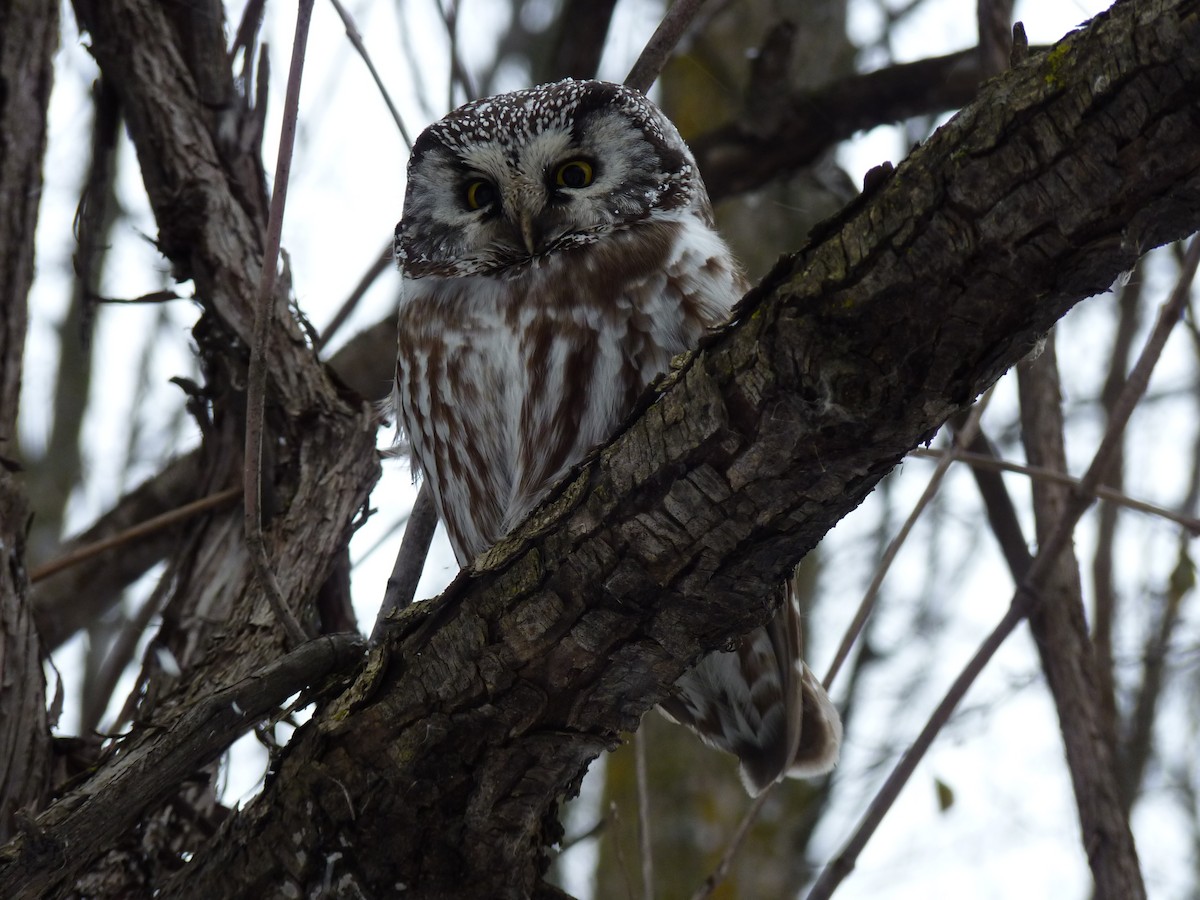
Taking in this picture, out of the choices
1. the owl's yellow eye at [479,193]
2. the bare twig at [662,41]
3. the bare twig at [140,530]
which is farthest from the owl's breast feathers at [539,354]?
the bare twig at [140,530]

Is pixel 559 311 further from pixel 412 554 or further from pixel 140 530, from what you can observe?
pixel 140 530

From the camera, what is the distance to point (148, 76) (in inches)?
147

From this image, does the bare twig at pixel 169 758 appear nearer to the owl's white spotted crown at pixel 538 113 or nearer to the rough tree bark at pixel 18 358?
the rough tree bark at pixel 18 358

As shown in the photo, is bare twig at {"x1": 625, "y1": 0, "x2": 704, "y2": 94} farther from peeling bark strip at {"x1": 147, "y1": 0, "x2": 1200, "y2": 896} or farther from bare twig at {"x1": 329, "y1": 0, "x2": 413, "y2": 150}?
peeling bark strip at {"x1": 147, "y1": 0, "x2": 1200, "y2": 896}

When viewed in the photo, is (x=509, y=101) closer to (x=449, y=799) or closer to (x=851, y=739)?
(x=449, y=799)

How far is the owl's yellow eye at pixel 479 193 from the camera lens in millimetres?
3531

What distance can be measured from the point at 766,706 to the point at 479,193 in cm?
159

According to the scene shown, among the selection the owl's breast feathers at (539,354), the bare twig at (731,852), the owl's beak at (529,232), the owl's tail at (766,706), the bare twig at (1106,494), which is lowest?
the bare twig at (731,852)

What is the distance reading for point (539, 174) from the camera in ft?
11.3

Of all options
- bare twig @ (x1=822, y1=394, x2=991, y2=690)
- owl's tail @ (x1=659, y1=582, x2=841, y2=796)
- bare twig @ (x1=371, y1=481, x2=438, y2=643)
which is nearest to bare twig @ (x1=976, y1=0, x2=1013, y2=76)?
bare twig @ (x1=822, y1=394, x2=991, y2=690)

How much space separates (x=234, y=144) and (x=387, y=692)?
2123mm

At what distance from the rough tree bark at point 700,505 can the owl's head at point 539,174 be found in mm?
1159

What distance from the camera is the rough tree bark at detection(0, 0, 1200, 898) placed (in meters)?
1.51

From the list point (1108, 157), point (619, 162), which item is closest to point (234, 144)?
point (619, 162)
